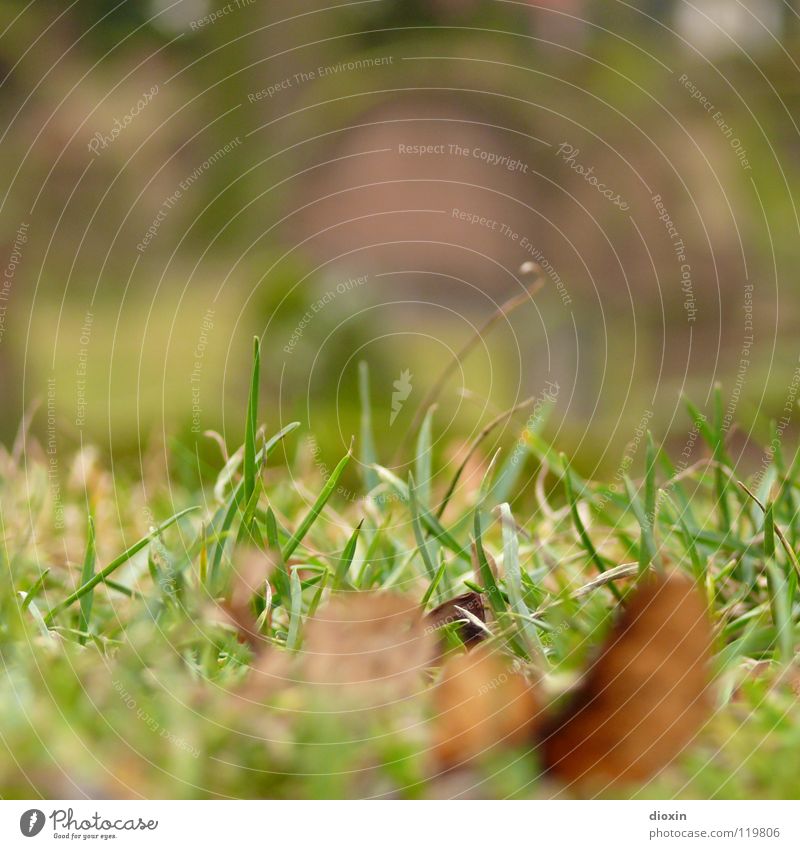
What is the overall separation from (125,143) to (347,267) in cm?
36

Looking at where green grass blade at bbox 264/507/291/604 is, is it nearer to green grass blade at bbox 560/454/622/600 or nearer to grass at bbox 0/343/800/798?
grass at bbox 0/343/800/798

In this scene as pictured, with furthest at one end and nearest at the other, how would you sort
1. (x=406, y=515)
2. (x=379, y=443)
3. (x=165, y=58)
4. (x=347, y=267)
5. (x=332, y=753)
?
(x=347, y=267), (x=165, y=58), (x=379, y=443), (x=406, y=515), (x=332, y=753)

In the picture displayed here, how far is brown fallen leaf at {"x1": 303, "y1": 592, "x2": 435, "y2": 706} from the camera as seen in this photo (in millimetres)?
403

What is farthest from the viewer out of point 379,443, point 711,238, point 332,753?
point 711,238

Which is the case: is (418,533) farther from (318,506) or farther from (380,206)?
(380,206)

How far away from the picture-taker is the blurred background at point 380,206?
1.11 metres

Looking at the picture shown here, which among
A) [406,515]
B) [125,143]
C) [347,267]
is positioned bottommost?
[406,515]

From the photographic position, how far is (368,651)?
1.36 feet

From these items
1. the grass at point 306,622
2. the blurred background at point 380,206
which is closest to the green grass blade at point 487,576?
the grass at point 306,622

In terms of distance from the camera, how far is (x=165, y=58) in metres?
1.29

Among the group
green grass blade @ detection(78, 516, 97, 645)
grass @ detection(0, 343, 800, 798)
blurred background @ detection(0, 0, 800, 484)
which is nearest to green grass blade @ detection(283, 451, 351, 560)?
grass @ detection(0, 343, 800, 798)

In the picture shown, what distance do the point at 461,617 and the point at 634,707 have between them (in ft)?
0.36
